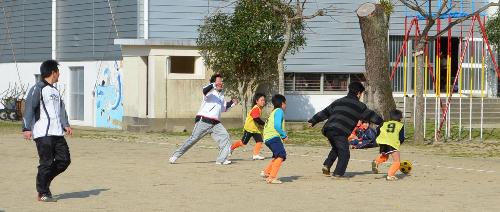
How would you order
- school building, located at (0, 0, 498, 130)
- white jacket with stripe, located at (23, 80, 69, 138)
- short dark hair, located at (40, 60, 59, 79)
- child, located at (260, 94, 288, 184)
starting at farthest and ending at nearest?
1. school building, located at (0, 0, 498, 130)
2. child, located at (260, 94, 288, 184)
3. short dark hair, located at (40, 60, 59, 79)
4. white jacket with stripe, located at (23, 80, 69, 138)

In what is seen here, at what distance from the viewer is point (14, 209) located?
11.6 metres

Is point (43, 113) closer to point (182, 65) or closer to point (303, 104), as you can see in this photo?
point (182, 65)

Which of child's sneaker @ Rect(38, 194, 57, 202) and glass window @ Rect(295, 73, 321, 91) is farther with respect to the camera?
glass window @ Rect(295, 73, 321, 91)

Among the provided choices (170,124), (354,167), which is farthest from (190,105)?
(354,167)

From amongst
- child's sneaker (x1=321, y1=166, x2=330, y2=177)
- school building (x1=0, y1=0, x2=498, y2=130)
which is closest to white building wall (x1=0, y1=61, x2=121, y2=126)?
school building (x1=0, y1=0, x2=498, y2=130)

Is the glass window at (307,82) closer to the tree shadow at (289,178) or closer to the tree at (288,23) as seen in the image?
the tree at (288,23)

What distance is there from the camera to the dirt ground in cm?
1204

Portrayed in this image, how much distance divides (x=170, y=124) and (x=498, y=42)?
10.9m

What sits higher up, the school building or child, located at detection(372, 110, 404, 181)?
the school building

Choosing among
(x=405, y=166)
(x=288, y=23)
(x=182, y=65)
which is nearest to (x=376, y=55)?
(x=288, y=23)

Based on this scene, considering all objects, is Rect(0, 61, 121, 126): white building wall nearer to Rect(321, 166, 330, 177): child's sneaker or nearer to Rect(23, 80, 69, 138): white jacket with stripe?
Rect(321, 166, 330, 177): child's sneaker

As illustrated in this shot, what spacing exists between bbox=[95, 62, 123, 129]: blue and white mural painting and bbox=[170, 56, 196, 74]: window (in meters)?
1.85

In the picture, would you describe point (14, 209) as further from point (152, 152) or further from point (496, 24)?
point (496, 24)

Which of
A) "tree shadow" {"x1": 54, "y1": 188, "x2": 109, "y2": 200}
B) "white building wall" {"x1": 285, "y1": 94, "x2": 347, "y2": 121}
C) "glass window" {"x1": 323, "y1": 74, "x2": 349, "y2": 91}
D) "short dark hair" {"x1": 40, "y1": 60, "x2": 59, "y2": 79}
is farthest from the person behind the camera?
"glass window" {"x1": 323, "y1": 74, "x2": 349, "y2": 91}
